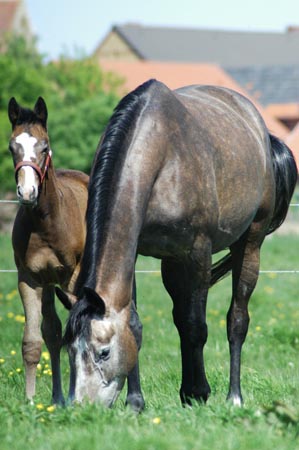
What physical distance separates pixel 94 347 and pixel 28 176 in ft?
6.01

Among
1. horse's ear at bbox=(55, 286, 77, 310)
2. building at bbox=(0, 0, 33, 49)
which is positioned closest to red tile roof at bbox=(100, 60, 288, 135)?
building at bbox=(0, 0, 33, 49)

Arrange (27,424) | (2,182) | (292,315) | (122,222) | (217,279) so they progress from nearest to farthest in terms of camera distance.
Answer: (27,424) < (122,222) < (217,279) < (292,315) < (2,182)

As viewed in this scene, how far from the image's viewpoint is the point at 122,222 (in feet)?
17.9

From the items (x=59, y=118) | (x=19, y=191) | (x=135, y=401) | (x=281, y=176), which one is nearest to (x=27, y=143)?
(x=19, y=191)

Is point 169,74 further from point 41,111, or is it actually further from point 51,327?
point 41,111

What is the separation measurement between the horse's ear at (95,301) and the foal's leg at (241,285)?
2337mm

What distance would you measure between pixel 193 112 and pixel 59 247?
141cm

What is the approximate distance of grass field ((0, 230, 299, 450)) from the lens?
4656 mm

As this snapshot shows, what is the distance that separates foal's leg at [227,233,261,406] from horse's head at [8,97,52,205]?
163cm

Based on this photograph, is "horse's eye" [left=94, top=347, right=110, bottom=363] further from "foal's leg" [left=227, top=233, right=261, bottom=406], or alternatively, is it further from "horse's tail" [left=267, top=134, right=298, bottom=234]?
"horse's tail" [left=267, top=134, right=298, bottom=234]

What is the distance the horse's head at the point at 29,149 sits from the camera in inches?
260

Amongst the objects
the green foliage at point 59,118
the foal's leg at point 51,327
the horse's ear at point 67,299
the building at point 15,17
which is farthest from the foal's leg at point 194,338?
the building at point 15,17

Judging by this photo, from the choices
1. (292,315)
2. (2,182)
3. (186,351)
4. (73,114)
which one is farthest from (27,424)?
(73,114)

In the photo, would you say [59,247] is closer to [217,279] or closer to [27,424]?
[217,279]
